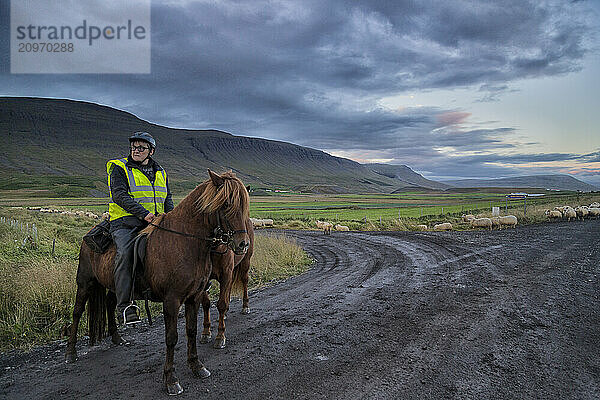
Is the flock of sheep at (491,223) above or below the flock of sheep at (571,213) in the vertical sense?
below

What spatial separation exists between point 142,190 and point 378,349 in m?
4.20

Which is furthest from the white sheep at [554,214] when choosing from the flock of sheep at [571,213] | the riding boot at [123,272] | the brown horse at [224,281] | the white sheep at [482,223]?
the riding boot at [123,272]

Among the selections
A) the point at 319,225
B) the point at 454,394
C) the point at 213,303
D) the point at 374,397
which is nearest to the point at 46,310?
the point at 213,303

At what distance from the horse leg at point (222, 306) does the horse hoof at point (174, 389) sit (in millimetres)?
1320

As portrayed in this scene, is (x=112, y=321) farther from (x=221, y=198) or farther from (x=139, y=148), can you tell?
(x=221, y=198)

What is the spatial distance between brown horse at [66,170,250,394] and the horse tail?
782 mm

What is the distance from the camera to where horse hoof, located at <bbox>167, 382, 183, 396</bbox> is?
13.5 ft

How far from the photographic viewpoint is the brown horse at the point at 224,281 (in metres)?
5.59

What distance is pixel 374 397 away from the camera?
3965 mm

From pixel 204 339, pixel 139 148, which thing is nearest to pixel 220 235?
pixel 139 148

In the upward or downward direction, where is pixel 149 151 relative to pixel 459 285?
upward

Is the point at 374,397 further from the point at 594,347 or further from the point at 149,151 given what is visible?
the point at 149,151

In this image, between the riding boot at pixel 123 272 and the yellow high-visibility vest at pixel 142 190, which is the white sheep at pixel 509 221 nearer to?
the yellow high-visibility vest at pixel 142 190

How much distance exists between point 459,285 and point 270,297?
498cm
